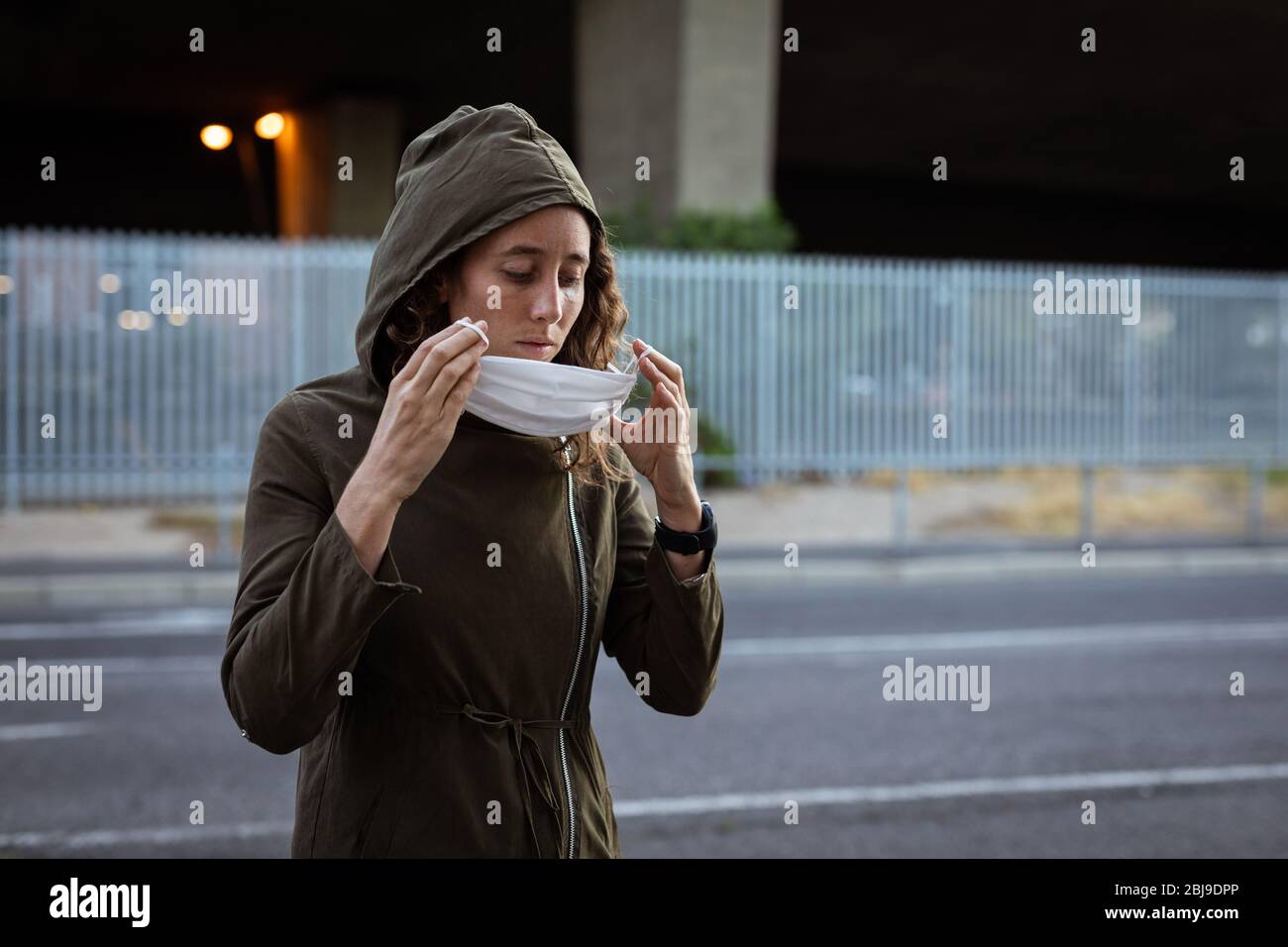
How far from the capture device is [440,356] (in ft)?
5.12

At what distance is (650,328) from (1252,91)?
15915mm

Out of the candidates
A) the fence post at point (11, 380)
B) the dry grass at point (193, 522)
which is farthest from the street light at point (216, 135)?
the dry grass at point (193, 522)

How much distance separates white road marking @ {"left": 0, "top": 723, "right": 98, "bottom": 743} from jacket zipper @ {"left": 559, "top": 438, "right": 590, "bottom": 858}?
210 inches

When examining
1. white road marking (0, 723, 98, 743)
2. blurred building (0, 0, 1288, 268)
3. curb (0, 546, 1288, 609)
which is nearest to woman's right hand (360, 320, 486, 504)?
white road marking (0, 723, 98, 743)

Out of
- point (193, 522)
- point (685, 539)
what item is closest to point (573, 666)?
point (685, 539)

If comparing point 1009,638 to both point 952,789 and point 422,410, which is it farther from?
point 422,410

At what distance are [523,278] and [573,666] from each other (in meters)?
0.50

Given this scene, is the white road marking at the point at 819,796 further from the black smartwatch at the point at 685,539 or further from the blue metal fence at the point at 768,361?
the blue metal fence at the point at 768,361

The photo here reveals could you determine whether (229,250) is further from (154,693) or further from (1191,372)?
(1191,372)

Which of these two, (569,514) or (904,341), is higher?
(904,341)

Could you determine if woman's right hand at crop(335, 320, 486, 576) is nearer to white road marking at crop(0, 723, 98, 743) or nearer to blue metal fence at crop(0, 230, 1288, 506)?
white road marking at crop(0, 723, 98, 743)

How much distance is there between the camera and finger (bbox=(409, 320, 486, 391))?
61.2 inches
